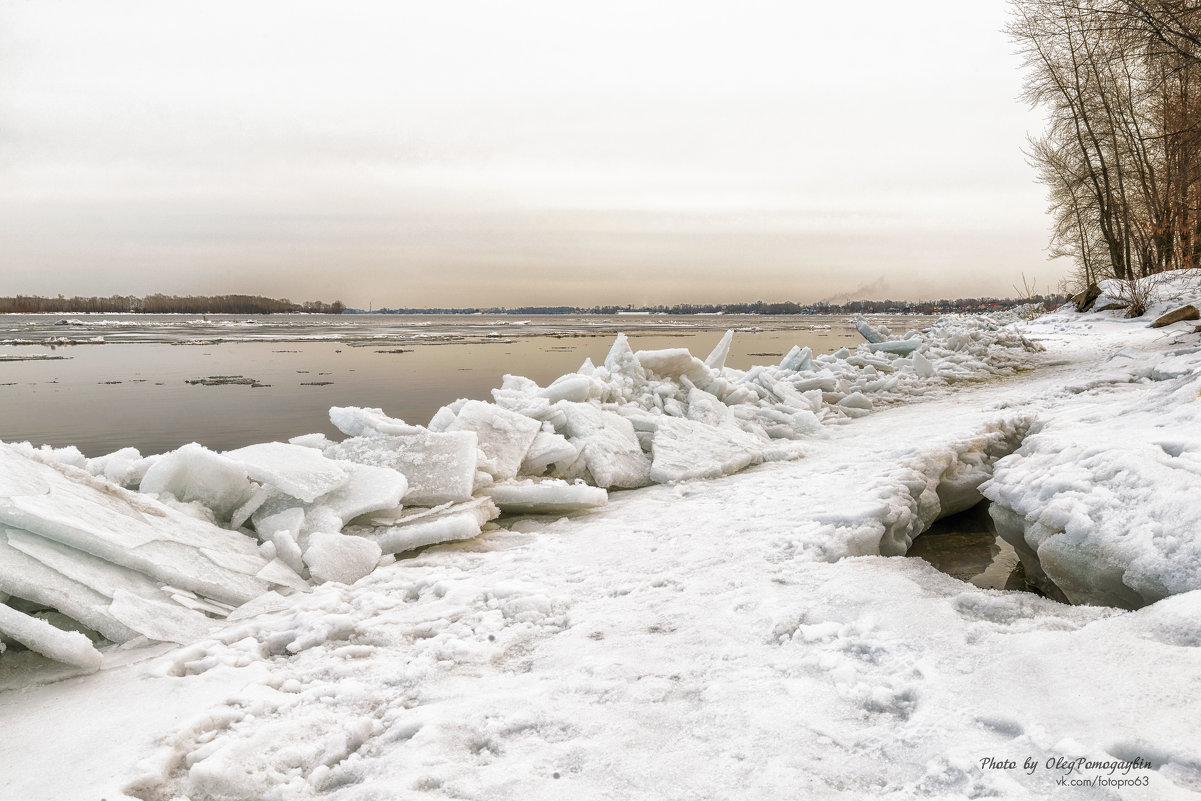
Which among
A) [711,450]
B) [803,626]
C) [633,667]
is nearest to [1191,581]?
[803,626]

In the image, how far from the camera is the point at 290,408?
1195cm

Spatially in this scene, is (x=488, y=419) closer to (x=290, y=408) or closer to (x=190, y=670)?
(x=190, y=670)

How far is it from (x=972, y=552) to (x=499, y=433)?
3.62 metres

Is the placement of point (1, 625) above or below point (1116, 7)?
below

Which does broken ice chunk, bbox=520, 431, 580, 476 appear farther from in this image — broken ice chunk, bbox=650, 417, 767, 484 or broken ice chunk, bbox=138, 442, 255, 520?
broken ice chunk, bbox=138, 442, 255, 520

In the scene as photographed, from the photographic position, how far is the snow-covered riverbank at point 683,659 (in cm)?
170

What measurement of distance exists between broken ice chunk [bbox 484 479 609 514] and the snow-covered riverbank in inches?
7.8

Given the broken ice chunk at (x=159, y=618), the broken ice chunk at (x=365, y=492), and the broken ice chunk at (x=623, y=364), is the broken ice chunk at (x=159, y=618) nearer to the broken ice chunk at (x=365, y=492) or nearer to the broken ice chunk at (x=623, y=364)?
the broken ice chunk at (x=365, y=492)

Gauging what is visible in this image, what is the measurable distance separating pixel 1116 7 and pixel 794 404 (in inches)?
286

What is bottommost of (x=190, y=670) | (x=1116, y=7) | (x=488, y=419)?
(x=190, y=670)

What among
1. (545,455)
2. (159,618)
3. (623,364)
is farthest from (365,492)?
(623,364)

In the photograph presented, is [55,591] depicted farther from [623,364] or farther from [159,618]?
[623,364]

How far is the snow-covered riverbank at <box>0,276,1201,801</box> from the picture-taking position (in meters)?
1.70

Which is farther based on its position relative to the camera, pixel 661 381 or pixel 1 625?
→ pixel 661 381
